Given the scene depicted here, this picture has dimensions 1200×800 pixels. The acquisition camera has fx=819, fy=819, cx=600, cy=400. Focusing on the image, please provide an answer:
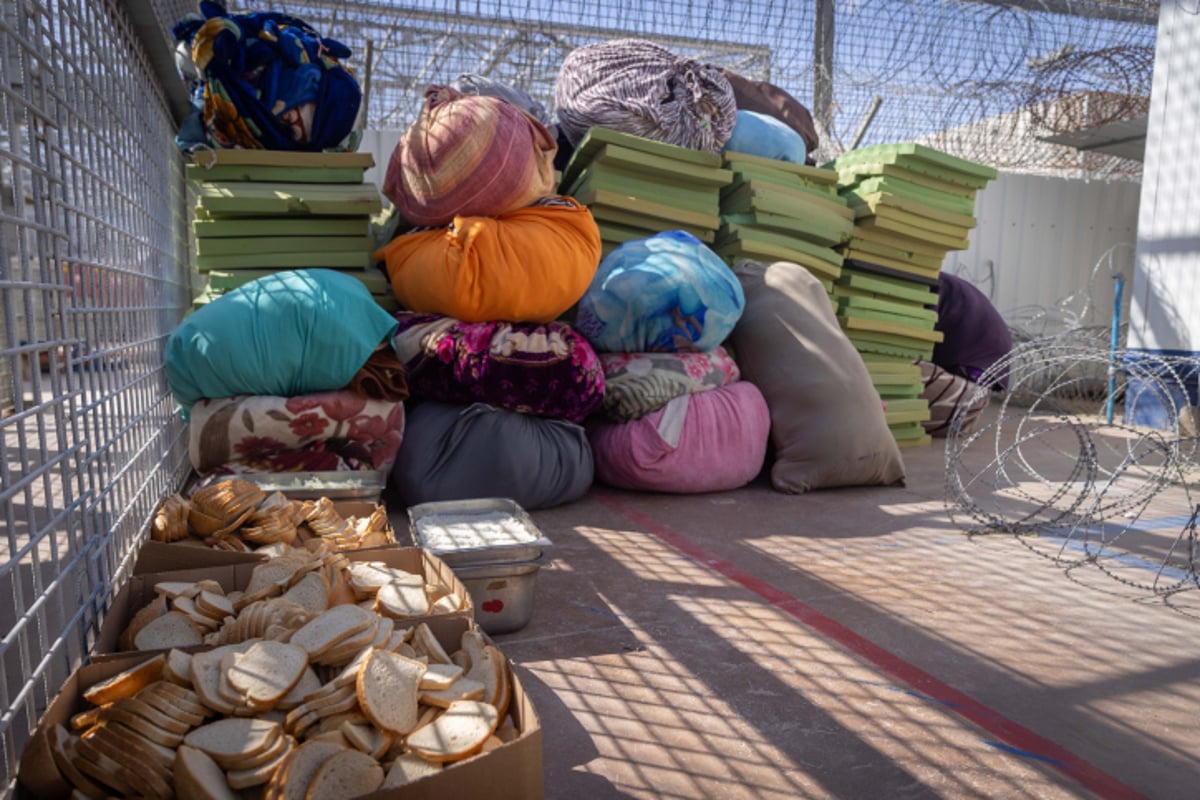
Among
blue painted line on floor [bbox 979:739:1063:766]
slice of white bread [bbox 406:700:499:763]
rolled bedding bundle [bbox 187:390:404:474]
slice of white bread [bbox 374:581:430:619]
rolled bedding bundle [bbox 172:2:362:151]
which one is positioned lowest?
blue painted line on floor [bbox 979:739:1063:766]

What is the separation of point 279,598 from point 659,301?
2373mm

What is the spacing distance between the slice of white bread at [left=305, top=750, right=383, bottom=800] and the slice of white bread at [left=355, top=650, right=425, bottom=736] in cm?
10

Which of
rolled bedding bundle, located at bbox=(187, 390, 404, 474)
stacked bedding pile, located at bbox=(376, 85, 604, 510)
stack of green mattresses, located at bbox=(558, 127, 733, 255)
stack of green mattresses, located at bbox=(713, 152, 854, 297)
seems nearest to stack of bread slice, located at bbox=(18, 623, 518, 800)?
rolled bedding bundle, located at bbox=(187, 390, 404, 474)

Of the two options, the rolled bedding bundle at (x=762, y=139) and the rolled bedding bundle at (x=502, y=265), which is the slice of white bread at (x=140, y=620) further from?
the rolled bedding bundle at (x=762, y=139)

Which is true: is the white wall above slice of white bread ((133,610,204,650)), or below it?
above

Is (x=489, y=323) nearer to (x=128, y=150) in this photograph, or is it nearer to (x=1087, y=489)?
(x=128, y=150)

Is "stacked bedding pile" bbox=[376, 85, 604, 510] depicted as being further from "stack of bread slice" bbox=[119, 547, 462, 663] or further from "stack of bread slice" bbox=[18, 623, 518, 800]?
"stack of bread slice" bbox=[18, 623, 518, 800]

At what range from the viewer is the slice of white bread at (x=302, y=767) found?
3.84 ft

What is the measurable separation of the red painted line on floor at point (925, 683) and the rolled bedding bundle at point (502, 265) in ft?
4.01

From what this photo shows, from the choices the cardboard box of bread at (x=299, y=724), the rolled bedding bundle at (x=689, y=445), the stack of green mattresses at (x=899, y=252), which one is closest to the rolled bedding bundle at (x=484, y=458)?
the rolled bedding bundle at (x=689, y=445)

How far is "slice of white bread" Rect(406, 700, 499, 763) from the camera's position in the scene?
1.26 metres

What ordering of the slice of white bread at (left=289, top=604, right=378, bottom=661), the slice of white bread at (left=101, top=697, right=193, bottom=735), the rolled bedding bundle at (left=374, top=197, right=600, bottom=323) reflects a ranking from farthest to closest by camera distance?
the rolled bedding bundle at (left=374, top=197, right=600, bottom=323)
the slice of white bread at (left=289, top=604, right=378, bottom=661)
the slice of white bread at (left=101, top=697, right=193, bottom=735)

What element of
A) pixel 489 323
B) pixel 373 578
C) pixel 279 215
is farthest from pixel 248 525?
pixel 279 215

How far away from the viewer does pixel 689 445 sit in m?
3.68
